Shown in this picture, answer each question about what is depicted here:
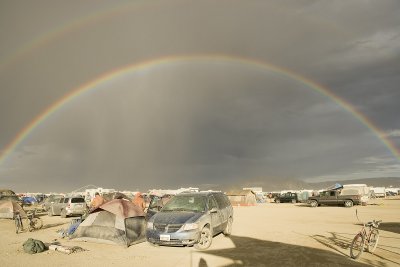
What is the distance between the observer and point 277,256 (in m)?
11.7

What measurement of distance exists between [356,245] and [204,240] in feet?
17.2

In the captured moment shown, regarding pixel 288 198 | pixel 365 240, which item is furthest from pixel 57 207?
pixel 288 198

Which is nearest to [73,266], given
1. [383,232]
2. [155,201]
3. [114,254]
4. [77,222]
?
[114,254]

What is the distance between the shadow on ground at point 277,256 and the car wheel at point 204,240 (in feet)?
1.68

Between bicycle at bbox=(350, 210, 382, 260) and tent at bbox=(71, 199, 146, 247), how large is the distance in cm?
848

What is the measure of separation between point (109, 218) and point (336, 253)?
913 centimetres

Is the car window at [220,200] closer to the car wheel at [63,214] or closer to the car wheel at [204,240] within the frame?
the car wheel at [204,240]

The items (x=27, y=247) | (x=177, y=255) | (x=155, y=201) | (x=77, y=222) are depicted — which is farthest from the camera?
(x=155, y=201)

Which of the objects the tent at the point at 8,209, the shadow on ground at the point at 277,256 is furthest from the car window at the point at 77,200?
the shadow on ground at the point at 277,256

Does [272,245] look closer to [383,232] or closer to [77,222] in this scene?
[383,232]

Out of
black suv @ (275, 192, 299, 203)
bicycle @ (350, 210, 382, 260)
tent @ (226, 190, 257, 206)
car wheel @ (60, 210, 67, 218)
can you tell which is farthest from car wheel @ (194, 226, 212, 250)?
black suv @ (275, 192, 299, 203)

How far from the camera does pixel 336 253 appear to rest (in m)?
12.1

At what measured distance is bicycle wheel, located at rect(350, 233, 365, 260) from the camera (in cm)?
1110

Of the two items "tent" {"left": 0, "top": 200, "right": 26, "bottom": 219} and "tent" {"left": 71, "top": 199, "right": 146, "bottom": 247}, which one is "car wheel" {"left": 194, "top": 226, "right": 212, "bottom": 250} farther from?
"tent" {"left": 0, "top": 200, "right": 26, "bottom": 219}
